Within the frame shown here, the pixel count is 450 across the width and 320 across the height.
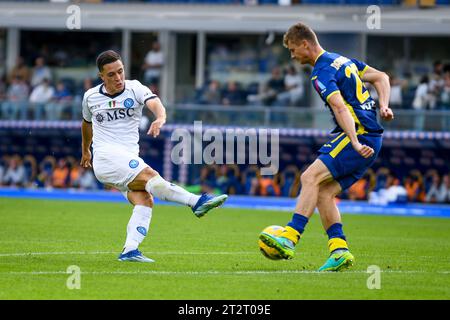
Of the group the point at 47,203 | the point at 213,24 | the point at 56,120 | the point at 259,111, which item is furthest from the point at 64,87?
the point at 47,203

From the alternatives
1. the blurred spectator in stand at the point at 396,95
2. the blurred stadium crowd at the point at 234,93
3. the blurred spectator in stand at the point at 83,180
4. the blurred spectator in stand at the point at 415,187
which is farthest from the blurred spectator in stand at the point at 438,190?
the blurred spectator in stand at the point at 83,180

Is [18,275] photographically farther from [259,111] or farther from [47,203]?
[259,111]

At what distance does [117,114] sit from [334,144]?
2.32m

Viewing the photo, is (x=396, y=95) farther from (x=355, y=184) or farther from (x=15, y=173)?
(x=15, y=173)

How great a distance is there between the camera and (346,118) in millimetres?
9547

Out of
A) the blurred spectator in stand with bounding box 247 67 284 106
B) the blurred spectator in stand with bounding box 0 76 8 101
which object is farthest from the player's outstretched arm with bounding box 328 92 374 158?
the blurred spectator in stand with bounding box 0 76 8 101

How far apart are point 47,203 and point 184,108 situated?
626 cm

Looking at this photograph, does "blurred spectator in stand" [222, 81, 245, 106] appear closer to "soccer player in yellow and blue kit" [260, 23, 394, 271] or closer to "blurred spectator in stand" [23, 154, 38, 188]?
"blurred spectator in stand" [23, 154, 38, 188]

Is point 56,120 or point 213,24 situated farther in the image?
point 213,24

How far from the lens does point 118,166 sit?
10570 mm

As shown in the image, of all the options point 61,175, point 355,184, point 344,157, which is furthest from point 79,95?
point 344,157

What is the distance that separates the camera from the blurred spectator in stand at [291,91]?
29.2 m

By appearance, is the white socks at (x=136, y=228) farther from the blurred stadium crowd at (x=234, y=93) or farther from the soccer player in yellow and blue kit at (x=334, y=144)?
the blurred stadium crowd at (x=234, y=93)

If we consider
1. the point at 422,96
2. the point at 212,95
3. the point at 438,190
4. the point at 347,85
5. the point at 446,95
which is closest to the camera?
the point at 347,85
